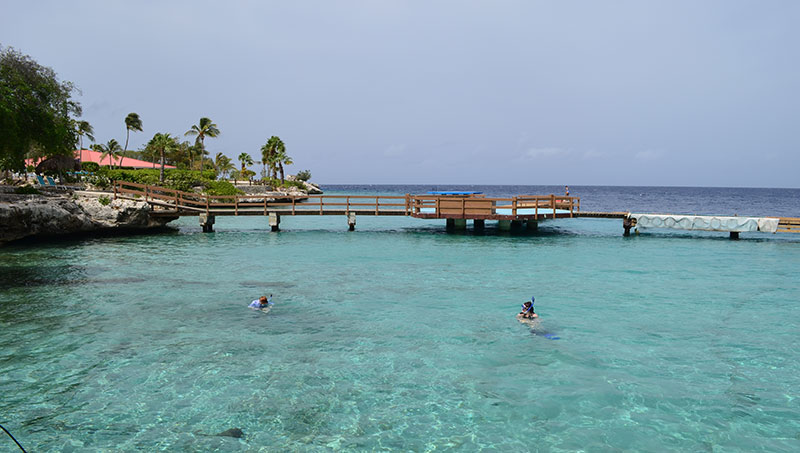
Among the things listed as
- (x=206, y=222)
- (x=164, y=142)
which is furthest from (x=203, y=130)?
(x=206, y=222)

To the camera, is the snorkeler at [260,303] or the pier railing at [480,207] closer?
the snorkeler at [260,303]

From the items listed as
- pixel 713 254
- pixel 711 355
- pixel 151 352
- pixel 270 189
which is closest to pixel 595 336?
pixel 711 355

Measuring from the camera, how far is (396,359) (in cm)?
1016

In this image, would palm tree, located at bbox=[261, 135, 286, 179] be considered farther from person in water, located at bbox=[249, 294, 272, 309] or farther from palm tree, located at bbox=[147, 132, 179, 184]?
person in water, located at bbox=[249, 294, 272, 309]

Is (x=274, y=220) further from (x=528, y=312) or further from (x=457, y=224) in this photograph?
(x=528, y=312)

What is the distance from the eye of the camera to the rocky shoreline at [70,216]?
80.9 feet

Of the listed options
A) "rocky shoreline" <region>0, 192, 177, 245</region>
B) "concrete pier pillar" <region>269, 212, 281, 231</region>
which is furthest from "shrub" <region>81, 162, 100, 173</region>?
"concrete pier pillar" <region>269, 212, 281, 231</region>

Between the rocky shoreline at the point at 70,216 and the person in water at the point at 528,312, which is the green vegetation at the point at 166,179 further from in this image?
the person in water at the point at 528,312

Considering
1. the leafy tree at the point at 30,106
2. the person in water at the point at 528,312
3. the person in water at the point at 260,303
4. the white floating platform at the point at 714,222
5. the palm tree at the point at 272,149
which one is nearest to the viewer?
the person in water at the point at 528,312

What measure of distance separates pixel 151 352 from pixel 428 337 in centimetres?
602

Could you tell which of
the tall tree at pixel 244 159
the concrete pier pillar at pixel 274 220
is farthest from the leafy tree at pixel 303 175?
the concrete pier pillar at pixel 274 220

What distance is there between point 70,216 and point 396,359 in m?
26.2

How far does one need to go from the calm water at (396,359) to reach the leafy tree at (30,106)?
8205 millimetres

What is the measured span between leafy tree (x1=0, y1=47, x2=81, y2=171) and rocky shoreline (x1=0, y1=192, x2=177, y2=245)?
314 cm
